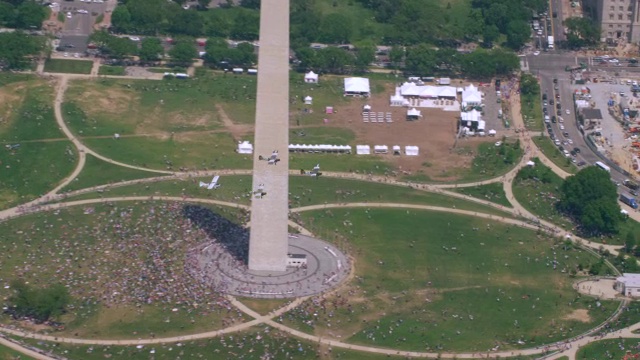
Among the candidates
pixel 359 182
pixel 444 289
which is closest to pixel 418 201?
pixel 359 182

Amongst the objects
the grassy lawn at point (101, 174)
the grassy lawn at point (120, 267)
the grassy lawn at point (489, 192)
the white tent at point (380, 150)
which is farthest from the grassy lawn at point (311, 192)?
the white tent at point (380, 150)

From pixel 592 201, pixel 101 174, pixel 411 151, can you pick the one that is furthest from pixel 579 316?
pixel 101 174

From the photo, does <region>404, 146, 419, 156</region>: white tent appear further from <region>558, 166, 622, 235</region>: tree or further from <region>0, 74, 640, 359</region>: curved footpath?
<region>558, 166, 622, 235</region>: tree

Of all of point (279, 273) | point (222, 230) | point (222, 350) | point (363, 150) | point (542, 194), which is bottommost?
point (222, 350)

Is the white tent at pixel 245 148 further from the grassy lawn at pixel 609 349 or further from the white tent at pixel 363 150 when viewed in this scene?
the grassy lawn at pixel 609 349

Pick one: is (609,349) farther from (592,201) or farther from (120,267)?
(120,267)

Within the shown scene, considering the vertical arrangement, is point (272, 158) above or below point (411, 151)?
above

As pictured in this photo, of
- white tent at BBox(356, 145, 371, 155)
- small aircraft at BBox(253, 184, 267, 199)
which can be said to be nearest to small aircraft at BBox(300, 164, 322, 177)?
white tent at BBox(356, 145, 371, 155)
